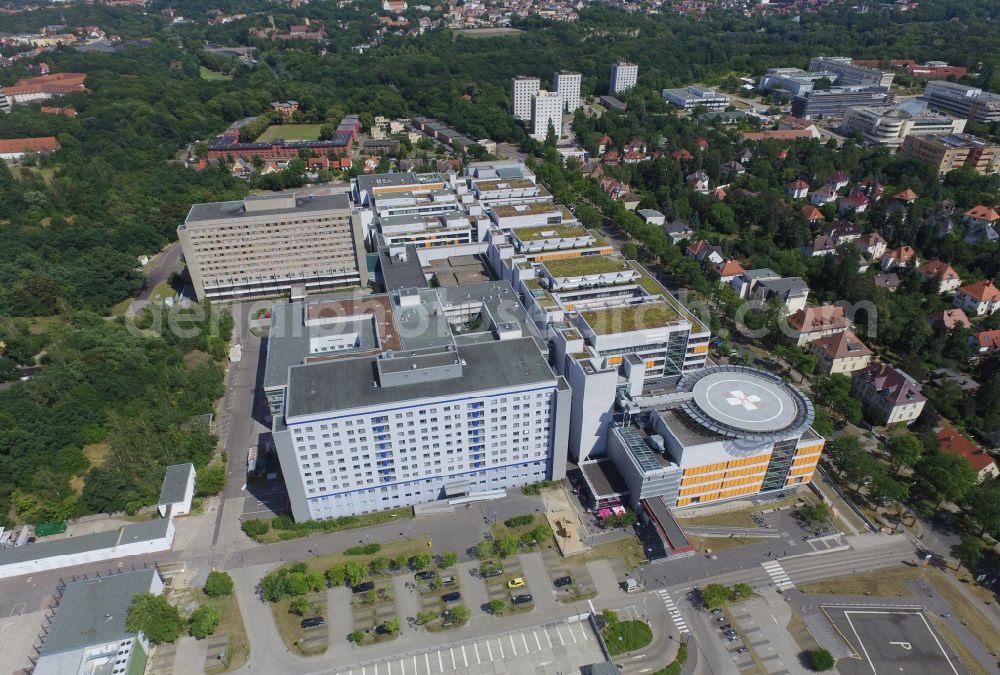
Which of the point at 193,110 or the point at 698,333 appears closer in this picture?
the point at 698,333

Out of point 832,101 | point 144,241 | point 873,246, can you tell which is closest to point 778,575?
point 873,246

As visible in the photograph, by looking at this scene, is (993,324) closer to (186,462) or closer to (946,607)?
(946,607)

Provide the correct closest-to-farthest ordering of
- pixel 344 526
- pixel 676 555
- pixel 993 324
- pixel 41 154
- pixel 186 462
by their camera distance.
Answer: pixel 676 555 < pixel 344 526 < pixel 186 462 < pixel 993 324 < pixel 41 154

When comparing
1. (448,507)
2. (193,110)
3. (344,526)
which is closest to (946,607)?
(448,507)

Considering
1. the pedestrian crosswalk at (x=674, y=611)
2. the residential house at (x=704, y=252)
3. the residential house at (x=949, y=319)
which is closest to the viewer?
the pedestrian crosswalk at (x=674, y=611)

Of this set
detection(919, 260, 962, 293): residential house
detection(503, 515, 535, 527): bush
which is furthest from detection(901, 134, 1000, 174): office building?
detection(503, 515, 535, 527): bush

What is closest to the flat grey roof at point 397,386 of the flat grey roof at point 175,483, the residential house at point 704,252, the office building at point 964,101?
the flat grey roof at point 175,483

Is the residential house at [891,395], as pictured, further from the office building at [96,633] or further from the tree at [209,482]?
the office building at [96,633]
